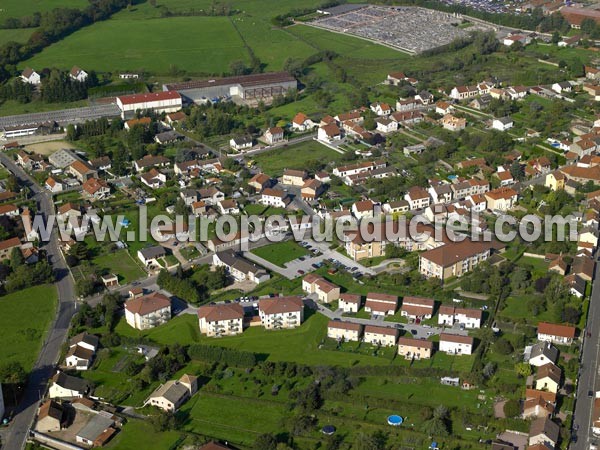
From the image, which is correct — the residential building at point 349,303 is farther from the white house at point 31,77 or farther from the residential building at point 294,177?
the white house at point 31,77

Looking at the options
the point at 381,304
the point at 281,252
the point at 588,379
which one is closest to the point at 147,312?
the point at 281,252

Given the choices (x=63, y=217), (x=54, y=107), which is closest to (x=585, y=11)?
(x=54, y=107)

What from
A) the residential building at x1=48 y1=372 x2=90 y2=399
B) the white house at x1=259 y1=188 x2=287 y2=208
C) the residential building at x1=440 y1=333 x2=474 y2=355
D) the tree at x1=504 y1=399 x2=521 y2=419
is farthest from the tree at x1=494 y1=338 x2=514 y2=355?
the white house at x1=259 y1=188 x2=287 y2=208

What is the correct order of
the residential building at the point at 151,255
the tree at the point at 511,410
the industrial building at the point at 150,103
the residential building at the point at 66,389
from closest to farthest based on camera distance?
the tree at the point at 511,410 < the residential building at the point at 66,389 < the residential building at the point at 151,255 < the industrial building at the point at 150,103

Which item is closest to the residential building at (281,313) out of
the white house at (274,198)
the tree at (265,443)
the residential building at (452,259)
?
the residential building at (452,259)

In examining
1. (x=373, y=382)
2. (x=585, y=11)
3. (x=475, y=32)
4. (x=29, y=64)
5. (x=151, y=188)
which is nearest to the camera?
(x=373, y=382)

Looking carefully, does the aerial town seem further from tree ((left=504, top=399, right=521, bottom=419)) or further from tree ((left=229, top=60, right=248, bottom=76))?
tree ((left=229, top=60, right=248, bottom=76))

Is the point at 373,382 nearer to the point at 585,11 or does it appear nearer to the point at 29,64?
the point at 29,64
